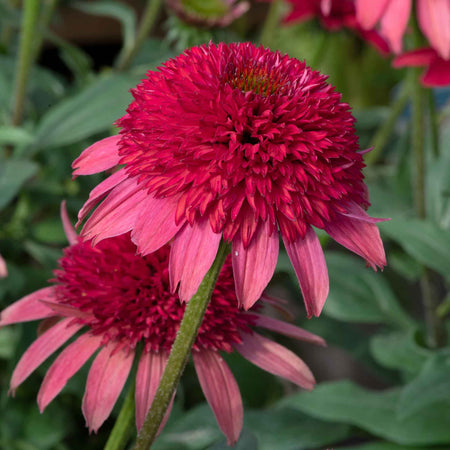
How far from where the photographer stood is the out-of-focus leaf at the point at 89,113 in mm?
626

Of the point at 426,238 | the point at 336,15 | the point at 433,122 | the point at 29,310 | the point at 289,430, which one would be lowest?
the point at 289,430

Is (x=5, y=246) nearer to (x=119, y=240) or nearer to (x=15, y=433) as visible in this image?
(x=15, y=433)

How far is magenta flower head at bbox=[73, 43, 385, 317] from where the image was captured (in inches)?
10.2

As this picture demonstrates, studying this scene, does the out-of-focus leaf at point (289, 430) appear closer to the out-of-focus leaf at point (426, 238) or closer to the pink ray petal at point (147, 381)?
the out-of-focus leaf at point (426, 238)

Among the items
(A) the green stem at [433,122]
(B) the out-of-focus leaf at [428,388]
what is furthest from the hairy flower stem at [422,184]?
(B) the out-of-focus leaf at [428,388]

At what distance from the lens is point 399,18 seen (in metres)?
0.58

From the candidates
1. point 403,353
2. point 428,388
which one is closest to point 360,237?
point 428,388

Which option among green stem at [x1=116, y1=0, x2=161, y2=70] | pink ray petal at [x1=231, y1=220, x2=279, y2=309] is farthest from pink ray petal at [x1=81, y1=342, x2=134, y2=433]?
green stem at [x1=116, y1=0, x2=161, y2=70]

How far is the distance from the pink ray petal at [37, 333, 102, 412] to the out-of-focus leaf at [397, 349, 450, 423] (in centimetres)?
29

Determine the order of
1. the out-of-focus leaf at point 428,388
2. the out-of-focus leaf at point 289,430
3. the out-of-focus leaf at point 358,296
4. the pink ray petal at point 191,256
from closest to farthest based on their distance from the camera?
the pink ray petal at point 191,256 < the out-of-focus leaf at point 428,388 < the out-of-focus leaf at point 289,430 < the out-of-focus leaf at point 358,296

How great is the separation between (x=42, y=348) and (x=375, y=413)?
16.1 inches

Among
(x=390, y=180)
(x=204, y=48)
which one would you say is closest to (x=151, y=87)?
(x=204, y=48)

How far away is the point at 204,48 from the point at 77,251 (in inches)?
5.0

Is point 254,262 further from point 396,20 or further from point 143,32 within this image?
point 143,32
